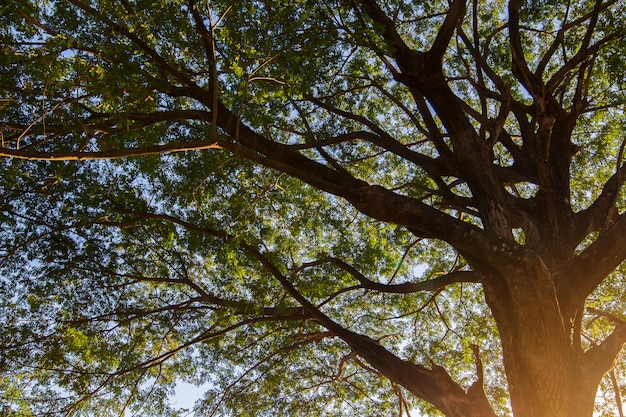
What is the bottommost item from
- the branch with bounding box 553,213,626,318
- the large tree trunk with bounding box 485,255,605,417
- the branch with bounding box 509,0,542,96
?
the large tree trunk with bounding box 485,255,605,417

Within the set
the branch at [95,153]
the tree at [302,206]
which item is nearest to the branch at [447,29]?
the tree at [302,206]

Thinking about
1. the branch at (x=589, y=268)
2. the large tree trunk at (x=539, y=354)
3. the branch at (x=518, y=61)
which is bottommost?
the large tree trunk at (x=539, y=354)

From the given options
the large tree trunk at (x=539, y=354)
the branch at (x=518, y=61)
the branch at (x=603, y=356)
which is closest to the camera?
the large tree trunk at (x=539, y=354)

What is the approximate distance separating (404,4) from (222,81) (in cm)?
348

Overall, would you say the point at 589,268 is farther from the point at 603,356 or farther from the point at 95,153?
the point at 95,153

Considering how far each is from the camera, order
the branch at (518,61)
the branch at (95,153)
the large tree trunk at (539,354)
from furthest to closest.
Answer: the branch at (518,61) → the large tree trunk at (539,354) → the branch at (95,153)

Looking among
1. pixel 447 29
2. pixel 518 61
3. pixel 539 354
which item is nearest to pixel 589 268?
pixel 539 354

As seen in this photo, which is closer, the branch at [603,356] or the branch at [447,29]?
the branch at [603,356]

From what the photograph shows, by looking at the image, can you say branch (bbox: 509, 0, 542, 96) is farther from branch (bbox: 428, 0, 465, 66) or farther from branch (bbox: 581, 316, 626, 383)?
branch (bbox: 581, 316, 626, 383)

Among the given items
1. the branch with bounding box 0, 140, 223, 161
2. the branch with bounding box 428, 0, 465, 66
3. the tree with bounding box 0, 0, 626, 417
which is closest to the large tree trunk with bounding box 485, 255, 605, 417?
the tree with bounding box 0, 0, 626, 417

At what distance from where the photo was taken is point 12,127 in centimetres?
602

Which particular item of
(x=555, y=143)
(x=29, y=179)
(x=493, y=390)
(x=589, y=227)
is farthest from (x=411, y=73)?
(x=493, y=390)

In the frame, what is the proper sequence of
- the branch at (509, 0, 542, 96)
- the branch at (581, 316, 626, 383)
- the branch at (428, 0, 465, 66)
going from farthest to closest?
the branch at (509, 0, 542, 96) → the branch at (428, 0, 465, 66) → the branch at (581, 316, 626, 383)

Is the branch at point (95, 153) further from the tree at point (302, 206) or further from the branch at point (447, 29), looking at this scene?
the branch at point (447, 29)
